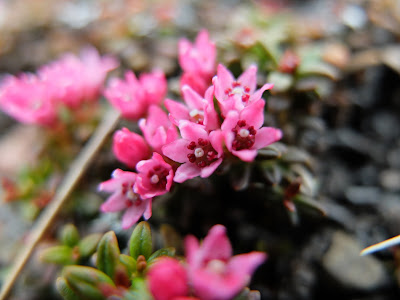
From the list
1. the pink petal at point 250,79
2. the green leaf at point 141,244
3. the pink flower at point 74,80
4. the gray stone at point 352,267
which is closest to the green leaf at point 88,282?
the green leaf at point 141,244

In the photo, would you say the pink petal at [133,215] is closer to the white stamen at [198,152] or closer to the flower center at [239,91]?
the white stamen at [198,152]

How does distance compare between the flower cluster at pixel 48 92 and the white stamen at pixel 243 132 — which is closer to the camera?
the white stamen at pixel 243 132

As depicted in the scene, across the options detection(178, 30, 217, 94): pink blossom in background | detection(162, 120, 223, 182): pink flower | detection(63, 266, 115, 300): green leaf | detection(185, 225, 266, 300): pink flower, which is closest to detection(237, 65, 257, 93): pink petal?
detection(178, 30, 217, 94): pink blossom in background

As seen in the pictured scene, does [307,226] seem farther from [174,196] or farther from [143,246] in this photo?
[143,246]

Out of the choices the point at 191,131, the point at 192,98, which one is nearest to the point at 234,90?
the point at 192,98

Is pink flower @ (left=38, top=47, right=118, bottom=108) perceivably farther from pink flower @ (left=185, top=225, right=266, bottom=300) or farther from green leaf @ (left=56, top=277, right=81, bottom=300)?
pink flower @ (left=185, top=225, right=266, bottom=300)

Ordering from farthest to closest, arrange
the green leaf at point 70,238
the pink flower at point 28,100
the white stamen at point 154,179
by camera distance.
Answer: the pink flower at point 28,100, the green leaf at point 70,238, the white stamen at point 154,179
